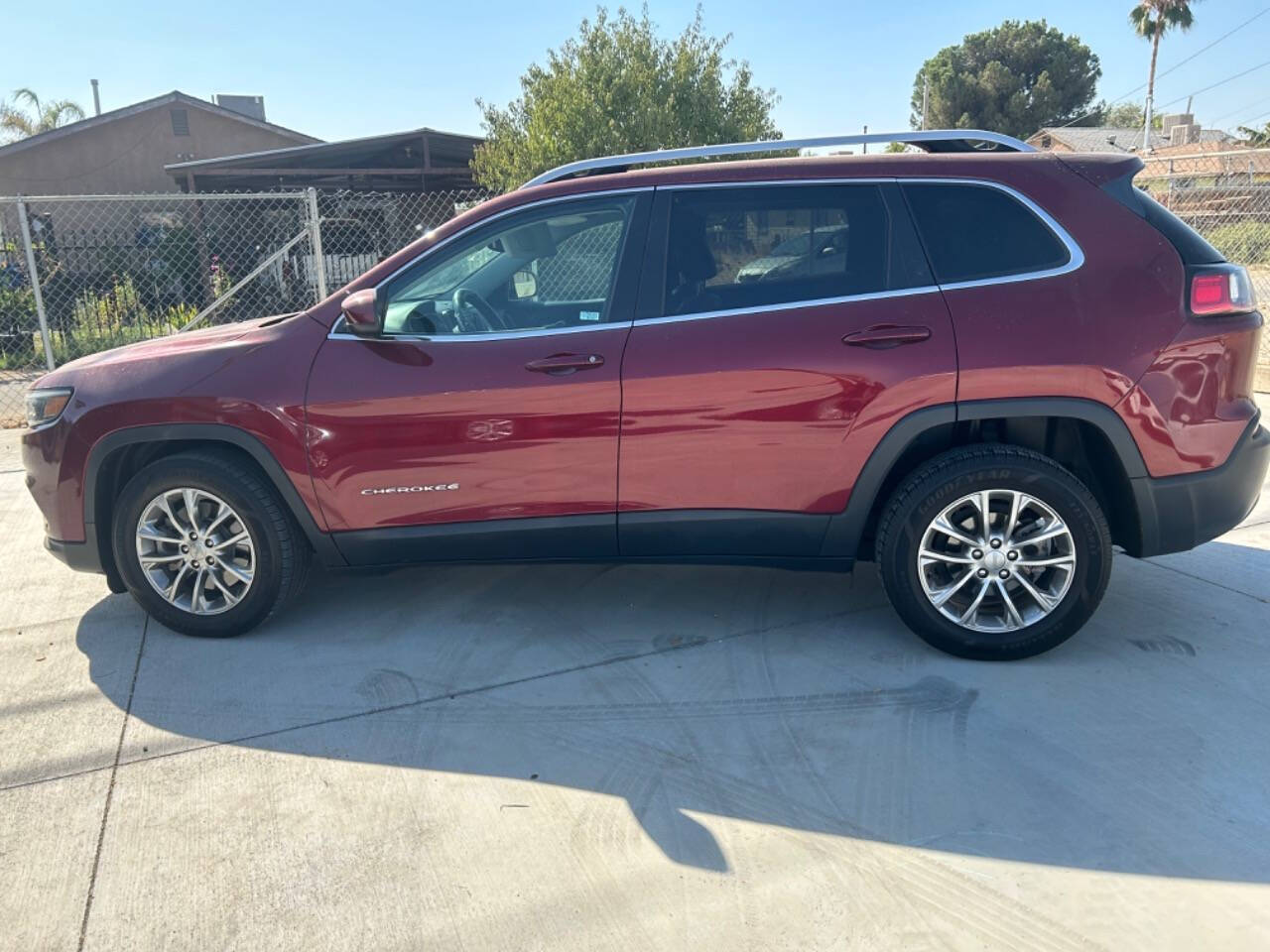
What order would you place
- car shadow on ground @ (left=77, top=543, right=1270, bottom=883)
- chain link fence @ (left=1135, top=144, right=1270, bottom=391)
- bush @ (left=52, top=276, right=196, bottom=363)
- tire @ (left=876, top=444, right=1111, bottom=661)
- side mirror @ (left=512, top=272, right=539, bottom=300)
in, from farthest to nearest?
1. chain link fence @ (left=1135, top=144, right=1270, bottom=391)
2. bush @ (left=52, top=276, right=196, bottom=363)
3. side mirror @ (left=512, top=272, right=539, bottom=300)
4. tire @ (left=876, top=444, right=1111, bottom=661)
5. car shadow on ground @ (left=77, top=543, right=1270, bottom=883)

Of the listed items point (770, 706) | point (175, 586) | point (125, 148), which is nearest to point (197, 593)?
point (175, 586)

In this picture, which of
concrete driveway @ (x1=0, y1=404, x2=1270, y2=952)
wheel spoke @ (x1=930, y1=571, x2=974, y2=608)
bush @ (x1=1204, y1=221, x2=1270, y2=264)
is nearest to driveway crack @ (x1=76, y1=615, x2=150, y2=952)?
concrete driveway @ (x1=0, y1=404, x2=1270, y2=952)

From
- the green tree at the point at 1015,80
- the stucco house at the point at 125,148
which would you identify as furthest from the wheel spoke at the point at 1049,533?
the green tree at the point at 1015,80

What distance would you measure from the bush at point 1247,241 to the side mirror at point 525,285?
17936 millimetres

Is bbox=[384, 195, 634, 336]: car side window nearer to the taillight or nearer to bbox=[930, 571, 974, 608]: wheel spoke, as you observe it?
bbox=[930, 571, 974, 608]: wheel spoke

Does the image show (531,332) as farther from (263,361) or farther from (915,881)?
A: (915,881)

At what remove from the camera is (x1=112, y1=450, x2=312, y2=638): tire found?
4.04 m

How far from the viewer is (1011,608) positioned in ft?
12.3

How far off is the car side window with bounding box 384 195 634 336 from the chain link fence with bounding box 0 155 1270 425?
5.12 m

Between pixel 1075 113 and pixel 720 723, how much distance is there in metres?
53.4

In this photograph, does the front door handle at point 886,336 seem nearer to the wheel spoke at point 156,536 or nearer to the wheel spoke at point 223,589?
the wheel spoke at point 223,589

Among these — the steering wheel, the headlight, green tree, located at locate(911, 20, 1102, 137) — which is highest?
green tree, located at locate(911, 20, 1102, 137)

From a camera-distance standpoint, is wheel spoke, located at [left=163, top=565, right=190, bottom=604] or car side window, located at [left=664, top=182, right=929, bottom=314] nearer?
car side window, located at [left=664, top=182, right=929, bottom=314]

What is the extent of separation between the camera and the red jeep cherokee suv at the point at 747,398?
3.59 m
